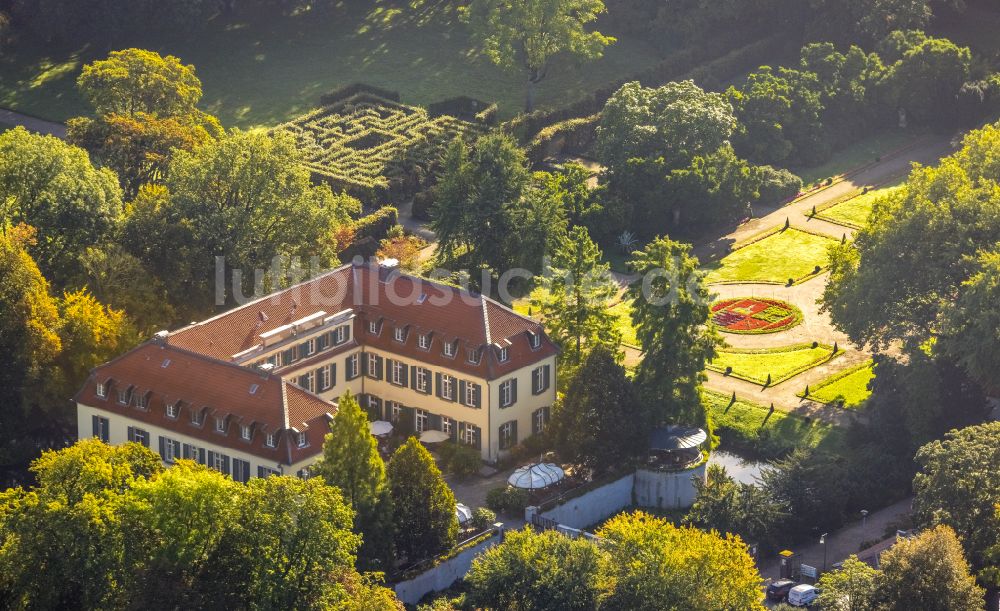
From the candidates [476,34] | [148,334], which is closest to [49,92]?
[476,34]

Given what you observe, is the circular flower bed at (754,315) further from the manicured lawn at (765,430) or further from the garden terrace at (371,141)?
the garden terrace at (371,141)

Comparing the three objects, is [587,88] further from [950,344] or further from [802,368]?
[950,344]

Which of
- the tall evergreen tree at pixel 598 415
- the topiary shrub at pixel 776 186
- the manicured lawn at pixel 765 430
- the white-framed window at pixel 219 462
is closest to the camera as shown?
the white-framed window at pixel 219 462

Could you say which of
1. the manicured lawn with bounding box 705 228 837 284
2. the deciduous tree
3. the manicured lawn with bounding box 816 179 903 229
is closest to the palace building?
the manicured lawn with bounding box 705 228 837 284

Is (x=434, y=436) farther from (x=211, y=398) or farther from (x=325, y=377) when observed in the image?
(x=211, y=398)

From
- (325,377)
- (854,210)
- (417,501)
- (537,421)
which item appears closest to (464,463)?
(537,421)

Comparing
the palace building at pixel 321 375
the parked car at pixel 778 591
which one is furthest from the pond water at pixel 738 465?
the parked car at pixel 778 591
